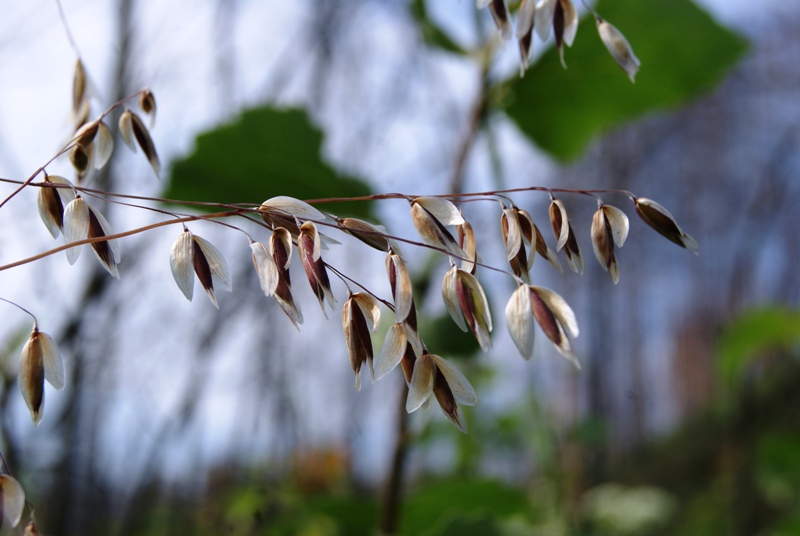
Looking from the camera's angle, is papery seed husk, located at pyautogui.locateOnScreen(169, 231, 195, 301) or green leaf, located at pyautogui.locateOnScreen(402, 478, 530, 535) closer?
papery seed husk, located at pyautogui.locateOnScreen(169, 231, 195, 301)

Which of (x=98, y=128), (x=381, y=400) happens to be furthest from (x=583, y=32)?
(x=381, y=400)

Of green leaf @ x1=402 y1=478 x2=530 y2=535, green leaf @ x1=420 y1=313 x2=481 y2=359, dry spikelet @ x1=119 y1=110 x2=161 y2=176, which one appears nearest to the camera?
dry spikelet @ x1=119 y1=110 x2=161 y2=176

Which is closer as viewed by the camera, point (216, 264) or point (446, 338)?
point (216, 264)

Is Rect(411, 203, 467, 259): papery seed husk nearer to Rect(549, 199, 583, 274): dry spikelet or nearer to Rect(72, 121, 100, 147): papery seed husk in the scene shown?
Rect(549, 199, 583, 274): dry spikelet

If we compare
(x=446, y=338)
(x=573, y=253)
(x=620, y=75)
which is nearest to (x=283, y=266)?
(x=573, y=253)

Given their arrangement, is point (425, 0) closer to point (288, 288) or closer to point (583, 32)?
point (583, 32)

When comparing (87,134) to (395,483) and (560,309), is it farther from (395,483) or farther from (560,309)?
(395,483)

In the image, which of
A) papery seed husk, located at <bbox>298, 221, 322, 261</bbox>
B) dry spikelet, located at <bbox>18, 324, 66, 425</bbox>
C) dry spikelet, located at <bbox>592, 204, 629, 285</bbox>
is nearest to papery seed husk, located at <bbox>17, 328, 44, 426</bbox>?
dry spikelet, located at <bbox>18, 324, 66, 425</bbox>

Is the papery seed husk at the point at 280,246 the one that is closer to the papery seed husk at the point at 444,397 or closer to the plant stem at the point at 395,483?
the papery seed husk at the point at 444,397
